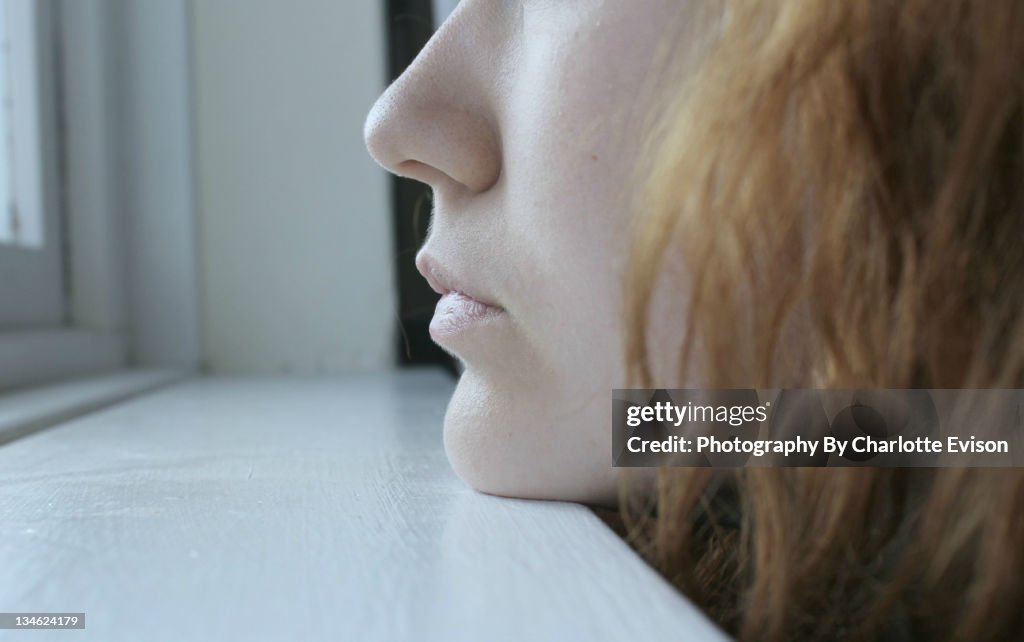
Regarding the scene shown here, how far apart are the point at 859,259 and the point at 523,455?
163 millimetres

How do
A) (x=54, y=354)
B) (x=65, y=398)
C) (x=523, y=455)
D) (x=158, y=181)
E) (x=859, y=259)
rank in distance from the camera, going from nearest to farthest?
1. (x=859, y=259)
2. (x=523, y=455)
3. (x=65, y=398)
4. (x=54, y=354)
5. (x=158, y=181)

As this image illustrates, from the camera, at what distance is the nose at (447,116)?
0.36m

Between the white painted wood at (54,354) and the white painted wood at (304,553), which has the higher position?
the white painted wood at (304,553)

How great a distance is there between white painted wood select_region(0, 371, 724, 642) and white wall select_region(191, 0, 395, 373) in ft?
2.72

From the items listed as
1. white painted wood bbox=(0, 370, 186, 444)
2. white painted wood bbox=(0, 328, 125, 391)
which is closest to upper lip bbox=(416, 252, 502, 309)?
white painted wood bbox=(0, 370, 186, 444)

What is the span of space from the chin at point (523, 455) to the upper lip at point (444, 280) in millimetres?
39

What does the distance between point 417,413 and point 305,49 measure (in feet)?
2.75

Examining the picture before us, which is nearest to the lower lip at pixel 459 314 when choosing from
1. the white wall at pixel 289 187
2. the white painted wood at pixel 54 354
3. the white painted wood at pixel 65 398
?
the white painted wood at pixel 65 398

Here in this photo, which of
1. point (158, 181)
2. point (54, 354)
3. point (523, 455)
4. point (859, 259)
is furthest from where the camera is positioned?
point (158, 181)

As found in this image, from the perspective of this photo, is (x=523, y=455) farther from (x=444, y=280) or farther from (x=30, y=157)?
(x=30, y=157)

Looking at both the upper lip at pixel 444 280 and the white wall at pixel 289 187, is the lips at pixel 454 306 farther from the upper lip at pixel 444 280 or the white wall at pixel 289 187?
the white wall at pixel 289 187

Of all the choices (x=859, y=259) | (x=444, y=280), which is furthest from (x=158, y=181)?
(x=859, y=259)

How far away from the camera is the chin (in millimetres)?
349

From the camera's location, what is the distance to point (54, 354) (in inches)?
38.3
